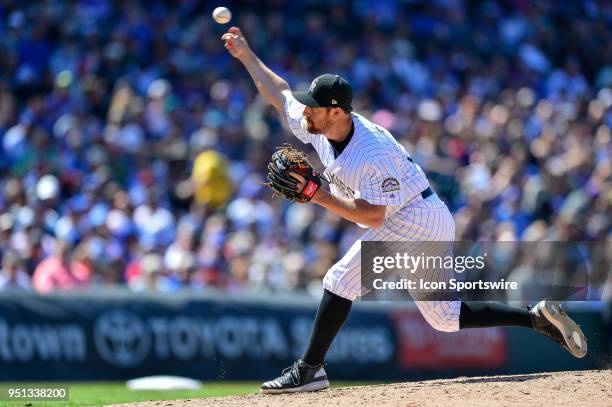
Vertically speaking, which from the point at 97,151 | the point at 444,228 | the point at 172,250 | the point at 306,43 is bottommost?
the point at 444,228

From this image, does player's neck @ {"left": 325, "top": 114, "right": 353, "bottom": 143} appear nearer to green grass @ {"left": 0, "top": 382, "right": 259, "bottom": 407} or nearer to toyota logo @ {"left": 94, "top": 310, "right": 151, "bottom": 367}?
green grass @ {"left": 0, "top": 382, "right": 259, "bottom": 407}

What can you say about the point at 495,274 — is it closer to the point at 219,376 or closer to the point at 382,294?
the point at 382,294

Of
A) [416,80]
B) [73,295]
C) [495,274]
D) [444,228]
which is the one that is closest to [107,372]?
[73,295]

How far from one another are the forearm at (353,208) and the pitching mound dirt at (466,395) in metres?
1.09

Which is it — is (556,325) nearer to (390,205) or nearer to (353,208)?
(390,205)

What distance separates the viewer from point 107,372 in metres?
10.8

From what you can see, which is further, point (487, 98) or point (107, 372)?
point (487, 98)

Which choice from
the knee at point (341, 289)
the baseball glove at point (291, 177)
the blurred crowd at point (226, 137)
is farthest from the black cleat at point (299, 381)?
the blurred crowd at point (226, 137)

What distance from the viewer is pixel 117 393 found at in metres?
9.42

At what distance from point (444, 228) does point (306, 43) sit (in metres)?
9.79

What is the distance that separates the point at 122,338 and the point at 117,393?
1568mm

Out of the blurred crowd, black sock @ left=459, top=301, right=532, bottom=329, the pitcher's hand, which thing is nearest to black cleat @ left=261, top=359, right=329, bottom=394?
black sock @ left=459, top=301, right=532, bottom=329

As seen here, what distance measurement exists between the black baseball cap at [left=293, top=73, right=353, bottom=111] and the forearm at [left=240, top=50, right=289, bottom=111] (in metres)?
0.82

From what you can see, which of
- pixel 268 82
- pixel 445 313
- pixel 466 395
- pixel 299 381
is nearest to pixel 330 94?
pixel 268 82
